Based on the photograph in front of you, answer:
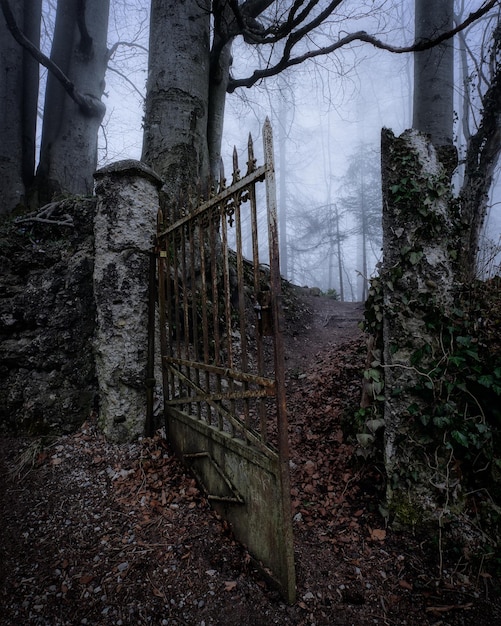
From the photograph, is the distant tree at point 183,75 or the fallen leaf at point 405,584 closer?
the fallen leaf at point 405,584

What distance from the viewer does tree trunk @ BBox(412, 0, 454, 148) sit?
5.55 m

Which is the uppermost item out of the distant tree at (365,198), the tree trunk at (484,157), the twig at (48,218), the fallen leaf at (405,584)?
the distant tree at (365,198)

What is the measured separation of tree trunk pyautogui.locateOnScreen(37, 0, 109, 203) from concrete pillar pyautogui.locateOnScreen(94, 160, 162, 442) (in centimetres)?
399

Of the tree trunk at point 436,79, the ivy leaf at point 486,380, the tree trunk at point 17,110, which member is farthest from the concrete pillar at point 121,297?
the tree trunk at point 436,79

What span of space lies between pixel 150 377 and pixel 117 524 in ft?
3.97

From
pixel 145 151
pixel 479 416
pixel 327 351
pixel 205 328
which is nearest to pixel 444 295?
pixel 479 416

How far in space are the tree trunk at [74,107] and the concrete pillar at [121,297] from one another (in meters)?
3.99

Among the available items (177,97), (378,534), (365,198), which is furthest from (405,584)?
(365,198)

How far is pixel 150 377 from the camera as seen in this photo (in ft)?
10.2

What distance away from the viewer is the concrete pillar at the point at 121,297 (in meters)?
3.05

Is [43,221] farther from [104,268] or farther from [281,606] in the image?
[281,606]

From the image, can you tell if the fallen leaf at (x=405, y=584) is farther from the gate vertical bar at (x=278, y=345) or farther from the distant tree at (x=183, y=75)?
the distant tree at (x=183, y=75)

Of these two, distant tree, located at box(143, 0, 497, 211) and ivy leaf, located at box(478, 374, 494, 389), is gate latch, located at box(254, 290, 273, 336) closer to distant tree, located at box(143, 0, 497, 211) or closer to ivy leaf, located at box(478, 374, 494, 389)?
ivy leaf, located at box(478, 374, 494, 389)

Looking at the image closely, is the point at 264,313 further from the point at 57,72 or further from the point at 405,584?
A: the point at 57,72
